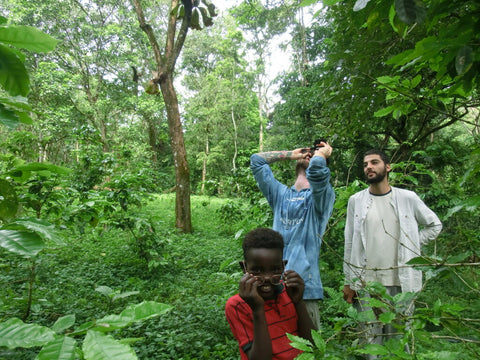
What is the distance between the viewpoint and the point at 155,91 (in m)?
6.79

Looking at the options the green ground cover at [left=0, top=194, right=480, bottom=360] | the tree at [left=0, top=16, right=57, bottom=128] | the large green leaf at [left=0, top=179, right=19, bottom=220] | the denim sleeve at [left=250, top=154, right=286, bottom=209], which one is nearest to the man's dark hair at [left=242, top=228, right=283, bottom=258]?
the green ground cover at [left=0, top=194, right=480, bottom=360]

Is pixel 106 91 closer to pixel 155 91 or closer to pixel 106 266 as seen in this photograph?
pixel 155 91

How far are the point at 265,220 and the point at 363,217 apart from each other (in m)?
1.36

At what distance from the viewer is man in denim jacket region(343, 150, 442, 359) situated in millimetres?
2309

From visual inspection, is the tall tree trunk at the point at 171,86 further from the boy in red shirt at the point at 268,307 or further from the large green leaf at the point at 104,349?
the large green leaf at the point at 104,349

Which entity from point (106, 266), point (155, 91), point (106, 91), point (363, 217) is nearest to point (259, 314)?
point (363, 217)

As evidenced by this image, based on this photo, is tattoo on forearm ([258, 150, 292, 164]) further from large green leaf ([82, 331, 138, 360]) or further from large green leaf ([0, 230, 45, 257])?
large green leaf ([82, 331, 138, 360])

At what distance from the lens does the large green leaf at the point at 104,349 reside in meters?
0.57

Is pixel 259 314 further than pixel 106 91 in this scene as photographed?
No

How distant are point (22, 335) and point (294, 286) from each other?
1.17m

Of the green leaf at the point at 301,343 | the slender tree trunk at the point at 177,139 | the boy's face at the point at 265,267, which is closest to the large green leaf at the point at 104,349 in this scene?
the green leaf at the point at 301,343

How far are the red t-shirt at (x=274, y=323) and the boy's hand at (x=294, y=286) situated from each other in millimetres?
88

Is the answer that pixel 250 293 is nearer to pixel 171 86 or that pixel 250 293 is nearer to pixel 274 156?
pixel 274 156

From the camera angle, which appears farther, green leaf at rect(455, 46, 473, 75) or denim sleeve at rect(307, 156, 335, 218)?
denim sleeve at rect(307, 156, 335, 218)
